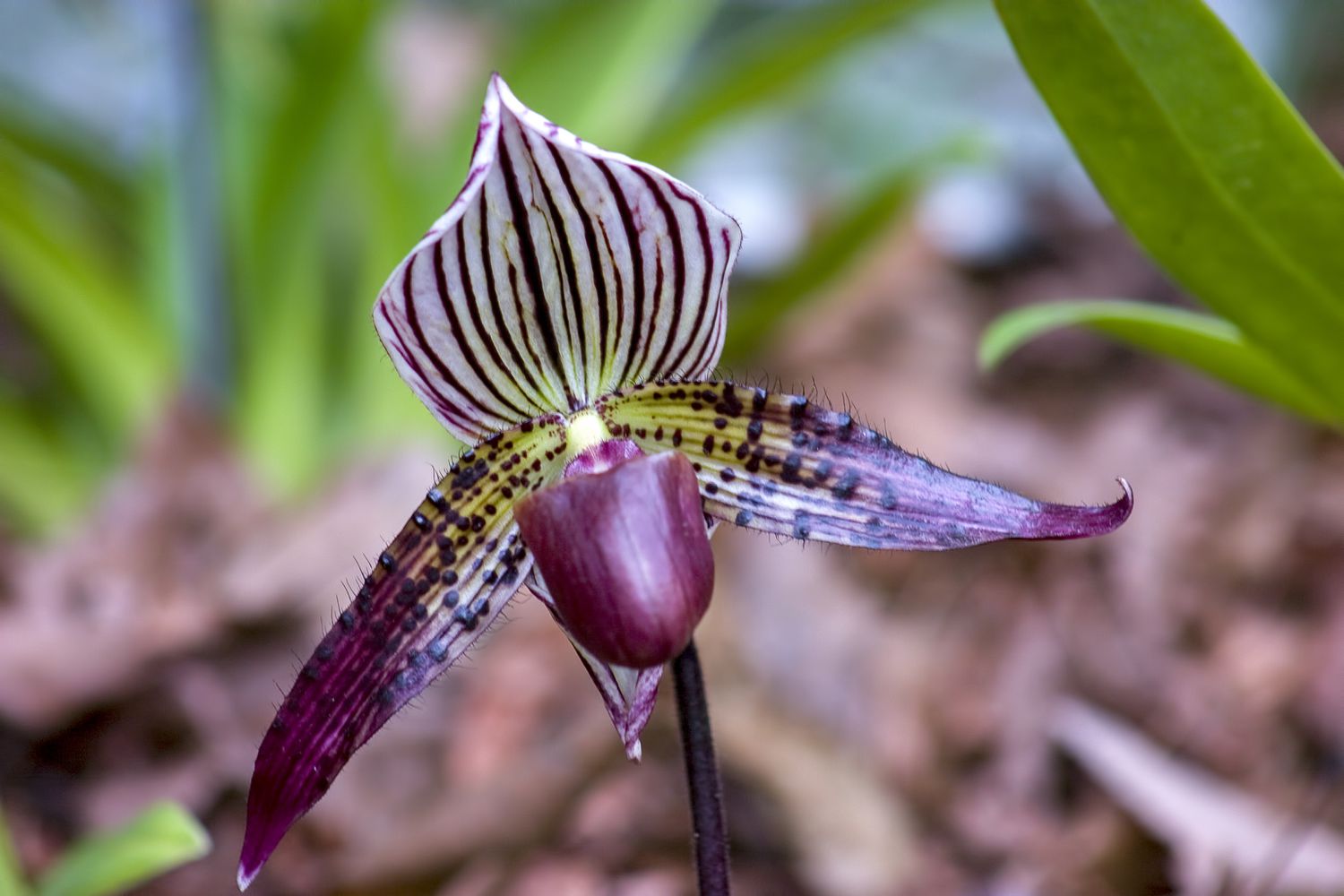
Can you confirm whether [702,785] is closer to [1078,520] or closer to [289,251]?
[1078,520]

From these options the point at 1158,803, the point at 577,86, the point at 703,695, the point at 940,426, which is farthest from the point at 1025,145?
the point at 703,695

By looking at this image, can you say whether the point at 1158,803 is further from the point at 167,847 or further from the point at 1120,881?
the point at 167,847

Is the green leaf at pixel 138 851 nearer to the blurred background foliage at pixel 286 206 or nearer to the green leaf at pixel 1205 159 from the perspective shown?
the green leaf at pixel 1205 159

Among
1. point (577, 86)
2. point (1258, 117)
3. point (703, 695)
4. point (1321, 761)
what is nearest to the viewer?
point (703, 695)

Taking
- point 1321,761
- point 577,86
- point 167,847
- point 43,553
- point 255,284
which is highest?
point 577,86

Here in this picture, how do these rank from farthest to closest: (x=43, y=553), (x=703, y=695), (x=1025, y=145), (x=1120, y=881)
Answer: (x=1025, y=145) → (x=43, y=553) → (x=1120, y=881) → (x=703, y=695)

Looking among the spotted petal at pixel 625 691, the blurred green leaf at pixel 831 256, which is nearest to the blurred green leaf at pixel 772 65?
the blurred green leaf at pixel 831 256
